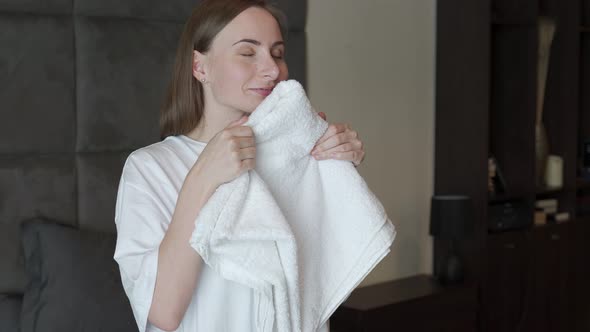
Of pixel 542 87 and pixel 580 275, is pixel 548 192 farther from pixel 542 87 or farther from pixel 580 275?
pixel 542 87

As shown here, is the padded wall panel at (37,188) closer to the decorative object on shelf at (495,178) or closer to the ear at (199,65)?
the ear at (199,65)

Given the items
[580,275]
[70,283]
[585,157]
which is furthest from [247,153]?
[585,157]

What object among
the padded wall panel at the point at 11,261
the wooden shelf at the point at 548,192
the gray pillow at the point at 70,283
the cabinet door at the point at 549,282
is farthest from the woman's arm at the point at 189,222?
the wooden shelf at the point at 548,192

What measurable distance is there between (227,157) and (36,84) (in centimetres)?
141

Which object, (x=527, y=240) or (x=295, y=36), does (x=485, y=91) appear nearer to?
(x=527, y=240)

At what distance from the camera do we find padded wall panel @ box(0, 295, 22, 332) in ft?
7.77

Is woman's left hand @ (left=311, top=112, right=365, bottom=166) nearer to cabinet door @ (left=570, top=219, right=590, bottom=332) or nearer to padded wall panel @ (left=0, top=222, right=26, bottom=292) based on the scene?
padded wall panel @ (left=0, top=222, right=26, bottom=292)

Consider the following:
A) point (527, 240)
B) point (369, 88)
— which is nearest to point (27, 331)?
point (369, 88)

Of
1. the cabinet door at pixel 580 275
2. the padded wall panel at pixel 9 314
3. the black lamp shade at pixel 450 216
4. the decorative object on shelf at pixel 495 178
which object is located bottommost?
the cabinet door at pixel 580 275

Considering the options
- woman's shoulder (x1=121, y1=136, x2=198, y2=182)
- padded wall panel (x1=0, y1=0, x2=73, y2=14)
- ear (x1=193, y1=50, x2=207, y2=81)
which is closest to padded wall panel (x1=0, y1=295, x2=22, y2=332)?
padded wall panel (x1=0, y1=0, x2=73, y2=14)

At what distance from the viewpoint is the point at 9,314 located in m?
2.39

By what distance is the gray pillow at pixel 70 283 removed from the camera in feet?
7.71

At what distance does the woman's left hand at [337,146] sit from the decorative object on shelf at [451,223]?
2.28 m

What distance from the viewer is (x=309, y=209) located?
160cm
